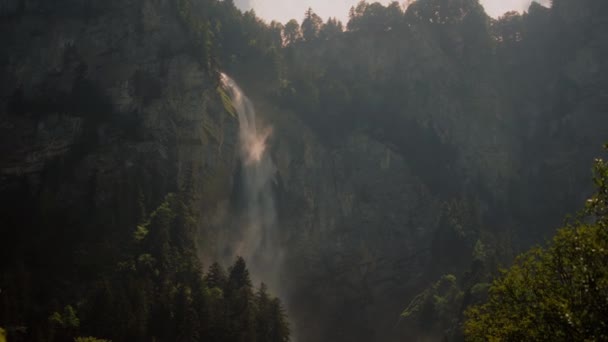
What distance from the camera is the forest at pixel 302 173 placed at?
46.3 m

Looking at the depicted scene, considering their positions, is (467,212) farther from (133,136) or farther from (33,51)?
(33,51)

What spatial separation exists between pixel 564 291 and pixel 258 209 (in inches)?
2291

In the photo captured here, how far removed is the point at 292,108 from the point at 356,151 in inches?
535

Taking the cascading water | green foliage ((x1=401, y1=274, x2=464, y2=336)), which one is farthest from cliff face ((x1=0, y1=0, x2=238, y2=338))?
green foliage ((x1=401, y1=274, x2=464, y2=336))

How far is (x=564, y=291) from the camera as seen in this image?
2092 cm

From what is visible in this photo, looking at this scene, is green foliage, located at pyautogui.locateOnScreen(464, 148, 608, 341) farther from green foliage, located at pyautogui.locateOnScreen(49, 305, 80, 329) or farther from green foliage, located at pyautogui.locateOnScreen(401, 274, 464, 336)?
green foliage, located at pyautogui.locateOnScreen(401, 274, 464, 336)

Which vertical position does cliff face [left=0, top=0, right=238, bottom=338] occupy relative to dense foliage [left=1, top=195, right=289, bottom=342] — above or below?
above

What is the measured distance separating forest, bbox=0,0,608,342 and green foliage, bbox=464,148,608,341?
0.10 m

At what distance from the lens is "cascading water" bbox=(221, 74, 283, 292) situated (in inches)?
2913

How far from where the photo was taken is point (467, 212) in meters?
84.8

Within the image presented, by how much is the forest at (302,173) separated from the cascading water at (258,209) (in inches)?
12.5

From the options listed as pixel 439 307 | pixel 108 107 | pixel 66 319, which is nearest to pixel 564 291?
pixel 66 319

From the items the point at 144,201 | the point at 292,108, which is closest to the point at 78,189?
the point at 144,201

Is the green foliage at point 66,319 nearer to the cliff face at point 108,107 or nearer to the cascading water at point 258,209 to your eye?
the cliff face at point 108,107
